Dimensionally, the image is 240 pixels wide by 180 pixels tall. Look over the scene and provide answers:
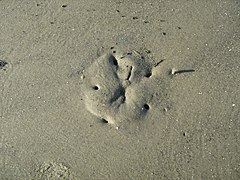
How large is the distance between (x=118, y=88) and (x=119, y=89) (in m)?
0.01

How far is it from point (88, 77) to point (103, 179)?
0.93m

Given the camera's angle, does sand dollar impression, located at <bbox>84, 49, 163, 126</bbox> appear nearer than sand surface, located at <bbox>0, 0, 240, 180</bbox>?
No

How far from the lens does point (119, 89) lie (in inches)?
143

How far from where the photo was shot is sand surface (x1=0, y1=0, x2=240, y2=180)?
335 centimetres

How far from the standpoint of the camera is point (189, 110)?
11.6ft

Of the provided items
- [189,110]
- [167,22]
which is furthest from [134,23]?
[189,110]

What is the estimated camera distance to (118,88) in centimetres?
364

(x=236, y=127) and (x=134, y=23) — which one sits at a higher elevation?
(x=134, y=23)

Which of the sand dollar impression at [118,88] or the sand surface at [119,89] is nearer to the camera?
the sand surface at [119,89]

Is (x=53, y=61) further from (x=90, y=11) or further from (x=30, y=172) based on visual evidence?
(x=30, y=172)

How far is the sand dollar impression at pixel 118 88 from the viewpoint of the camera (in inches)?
139

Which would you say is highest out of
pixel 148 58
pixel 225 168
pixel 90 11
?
pixel 90 11

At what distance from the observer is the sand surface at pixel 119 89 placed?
335 centimetres

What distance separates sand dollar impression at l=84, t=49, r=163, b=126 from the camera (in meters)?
3.54
